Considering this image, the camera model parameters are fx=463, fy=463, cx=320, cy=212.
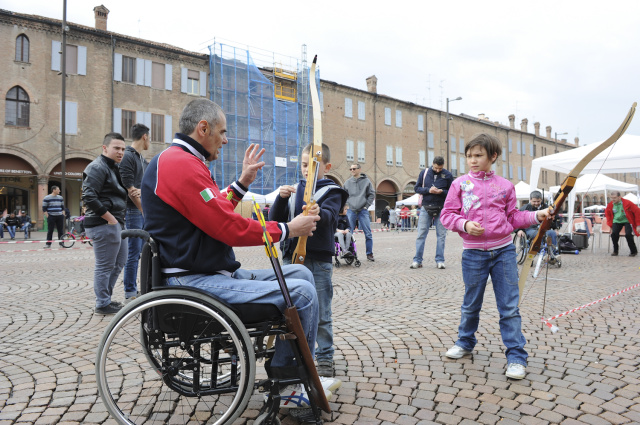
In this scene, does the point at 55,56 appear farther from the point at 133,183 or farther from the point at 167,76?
the point at 133,183

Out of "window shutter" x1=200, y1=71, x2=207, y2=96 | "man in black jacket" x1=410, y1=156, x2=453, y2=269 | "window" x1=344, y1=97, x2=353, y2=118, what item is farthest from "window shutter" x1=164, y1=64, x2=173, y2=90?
"man in black jacket" x1=410, y1=156, x2=453, y2=269

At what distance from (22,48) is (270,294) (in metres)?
30.0

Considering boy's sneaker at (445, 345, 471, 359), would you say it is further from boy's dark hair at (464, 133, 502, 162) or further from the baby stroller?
the baby stroller

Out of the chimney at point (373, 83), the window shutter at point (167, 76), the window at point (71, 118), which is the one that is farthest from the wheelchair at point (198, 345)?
the chimney at point (373, 83)

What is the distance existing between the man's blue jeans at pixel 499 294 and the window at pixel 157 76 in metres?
29.9

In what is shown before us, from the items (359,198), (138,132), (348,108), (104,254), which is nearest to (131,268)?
(104,254)

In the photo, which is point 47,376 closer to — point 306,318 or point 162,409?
point 162,409

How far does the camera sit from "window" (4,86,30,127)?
82.7 feet

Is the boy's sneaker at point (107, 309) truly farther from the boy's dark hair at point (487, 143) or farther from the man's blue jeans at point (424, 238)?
the man's blue jeans at point (424, 238)

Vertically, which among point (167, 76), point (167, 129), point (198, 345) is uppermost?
point (167, 76)

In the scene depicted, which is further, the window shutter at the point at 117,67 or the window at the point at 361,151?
the window at the point at 361,151

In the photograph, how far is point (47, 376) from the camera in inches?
128

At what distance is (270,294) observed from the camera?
232 cm

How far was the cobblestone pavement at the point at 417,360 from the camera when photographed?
2.70 meters
